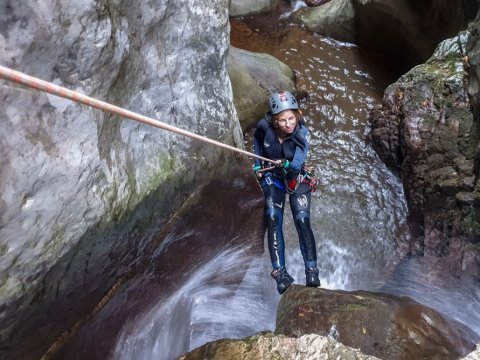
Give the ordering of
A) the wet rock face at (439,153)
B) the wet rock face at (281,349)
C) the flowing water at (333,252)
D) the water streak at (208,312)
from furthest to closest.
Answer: the wet rock face at (439,153), the flowing water at (333,252), the water streak at (208,312), the wet rock face at (281,349)

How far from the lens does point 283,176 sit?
4.72m

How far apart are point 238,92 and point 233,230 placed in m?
2.55

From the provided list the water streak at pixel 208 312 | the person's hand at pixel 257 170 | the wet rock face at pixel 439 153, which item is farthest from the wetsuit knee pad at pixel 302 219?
the wet rock face at pixel 439 153

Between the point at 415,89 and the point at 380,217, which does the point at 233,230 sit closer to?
the point at 380,217

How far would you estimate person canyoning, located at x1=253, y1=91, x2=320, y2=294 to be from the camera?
4.34 m

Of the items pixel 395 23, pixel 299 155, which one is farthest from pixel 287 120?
pixel 395 23

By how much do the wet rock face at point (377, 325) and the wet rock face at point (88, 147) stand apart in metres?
1.41

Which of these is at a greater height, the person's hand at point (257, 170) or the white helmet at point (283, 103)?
the white helmet at point (283, 103)

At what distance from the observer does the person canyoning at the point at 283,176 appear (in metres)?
4.34

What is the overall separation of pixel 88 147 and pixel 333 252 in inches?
142

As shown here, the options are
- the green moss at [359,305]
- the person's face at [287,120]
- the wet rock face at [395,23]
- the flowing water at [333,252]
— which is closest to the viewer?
the green moss at [359,305]

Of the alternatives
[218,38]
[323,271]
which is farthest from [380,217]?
[218,38]

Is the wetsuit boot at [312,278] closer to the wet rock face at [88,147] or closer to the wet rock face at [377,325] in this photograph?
the wet rock face at [377,325]

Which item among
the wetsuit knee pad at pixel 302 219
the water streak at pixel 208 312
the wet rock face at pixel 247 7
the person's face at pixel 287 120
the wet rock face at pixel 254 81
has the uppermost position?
the wet rock face at pixel 247 7
